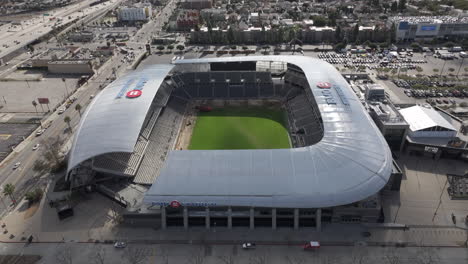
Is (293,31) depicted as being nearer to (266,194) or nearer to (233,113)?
(233,113)

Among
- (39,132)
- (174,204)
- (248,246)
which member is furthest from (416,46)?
(39,132)

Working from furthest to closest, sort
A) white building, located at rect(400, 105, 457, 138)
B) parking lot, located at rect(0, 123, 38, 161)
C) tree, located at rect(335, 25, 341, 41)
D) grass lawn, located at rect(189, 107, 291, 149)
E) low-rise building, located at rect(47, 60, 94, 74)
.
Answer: tree, located at rect(335, 25, 341, 41), low-rise building, located at rect(47, 60, 94, 74), parking lot, located at rect(0, 123, 38, 161), grass lawn, located at rect(189, 107, 291, 149), white building, located at rect(400, 105, 457, 138)

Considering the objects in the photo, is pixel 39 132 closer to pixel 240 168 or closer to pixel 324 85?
pixel 240 168

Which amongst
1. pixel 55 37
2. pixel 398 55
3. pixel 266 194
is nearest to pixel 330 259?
pixel 266 194

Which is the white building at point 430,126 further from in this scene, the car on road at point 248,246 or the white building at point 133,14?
the white building at point 133,14

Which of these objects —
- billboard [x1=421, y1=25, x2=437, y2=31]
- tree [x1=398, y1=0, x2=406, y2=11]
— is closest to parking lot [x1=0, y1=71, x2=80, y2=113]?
billboard [x1=421, y1=25, x2=437, y2=31]

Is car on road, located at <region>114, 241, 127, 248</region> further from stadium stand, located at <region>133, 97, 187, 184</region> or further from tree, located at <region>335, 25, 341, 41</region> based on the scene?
tree, located at <region>335, 25, 341, 41</region>

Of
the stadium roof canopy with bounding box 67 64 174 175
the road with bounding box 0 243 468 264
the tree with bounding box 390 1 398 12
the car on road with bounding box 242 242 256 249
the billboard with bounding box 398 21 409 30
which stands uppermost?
the tree with bounding box 390 1 398 12
